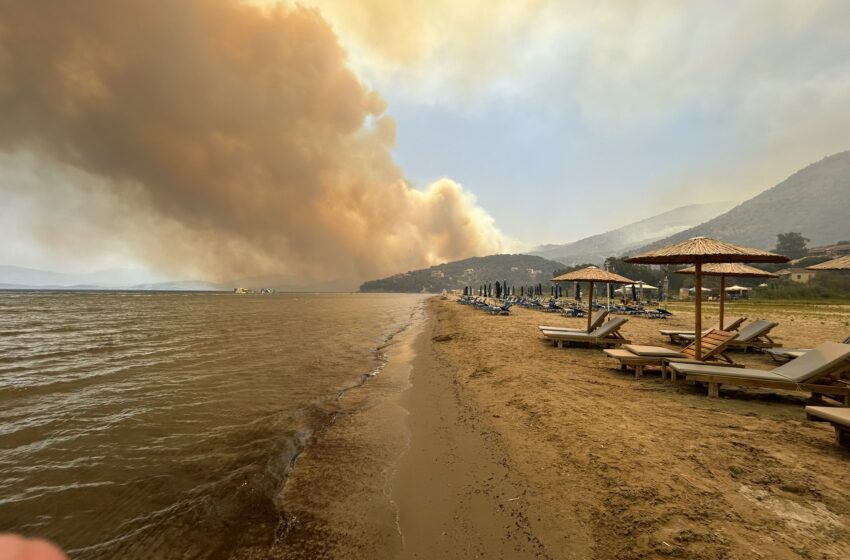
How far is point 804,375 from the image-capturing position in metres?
6.59

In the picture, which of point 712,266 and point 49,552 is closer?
point 49,552

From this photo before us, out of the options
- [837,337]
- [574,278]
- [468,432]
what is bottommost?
[468,432]

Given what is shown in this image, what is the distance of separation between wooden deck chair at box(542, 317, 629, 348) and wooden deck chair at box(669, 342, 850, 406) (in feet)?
17.2

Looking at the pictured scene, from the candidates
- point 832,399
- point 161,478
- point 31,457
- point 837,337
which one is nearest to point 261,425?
point 161,478

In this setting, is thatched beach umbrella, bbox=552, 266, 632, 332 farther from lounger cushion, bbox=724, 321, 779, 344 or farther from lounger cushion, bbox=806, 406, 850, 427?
lounger cushion, bbox=806, 406, 850, 427

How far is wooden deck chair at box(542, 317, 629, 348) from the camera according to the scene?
12867mm

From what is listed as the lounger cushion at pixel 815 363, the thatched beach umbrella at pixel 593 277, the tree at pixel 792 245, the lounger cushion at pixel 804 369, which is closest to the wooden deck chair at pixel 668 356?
the lounger cushion at pixel 804 369

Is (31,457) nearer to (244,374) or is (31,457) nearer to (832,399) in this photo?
(244,374)

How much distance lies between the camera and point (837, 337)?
14422 mm

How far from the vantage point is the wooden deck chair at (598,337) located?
12.9m

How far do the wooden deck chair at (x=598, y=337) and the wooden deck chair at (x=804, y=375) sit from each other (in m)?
5.23

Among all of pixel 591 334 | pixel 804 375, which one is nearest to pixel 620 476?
pixel 804 375

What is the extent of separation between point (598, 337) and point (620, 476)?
30.8 feet

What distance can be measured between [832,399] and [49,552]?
11.2m
